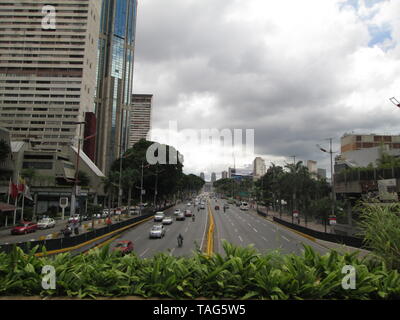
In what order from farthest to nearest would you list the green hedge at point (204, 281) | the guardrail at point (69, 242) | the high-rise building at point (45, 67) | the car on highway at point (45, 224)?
the high-rise building at point (45, 67), the car on highway at point (45, 224), the guardrail at point (69, 242), the green hedge at point (204, 281)

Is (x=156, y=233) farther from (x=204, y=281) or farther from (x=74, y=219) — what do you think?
(x=204, y=281)

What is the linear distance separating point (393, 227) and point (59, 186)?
65.2m

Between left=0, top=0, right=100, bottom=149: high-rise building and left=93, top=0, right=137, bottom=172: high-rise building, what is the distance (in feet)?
140

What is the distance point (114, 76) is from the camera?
525 ft

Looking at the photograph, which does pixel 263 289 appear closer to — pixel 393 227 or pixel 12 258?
pixel 393 227

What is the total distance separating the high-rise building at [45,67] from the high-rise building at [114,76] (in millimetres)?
42582

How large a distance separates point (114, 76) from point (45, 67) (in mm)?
55421

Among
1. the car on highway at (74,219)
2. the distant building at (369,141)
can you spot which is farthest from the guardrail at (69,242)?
the distant building at (369,141)

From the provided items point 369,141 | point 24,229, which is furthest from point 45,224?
point 369,141

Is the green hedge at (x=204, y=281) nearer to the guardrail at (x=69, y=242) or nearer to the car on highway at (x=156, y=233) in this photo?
the guardrail at (x=69, y=242)

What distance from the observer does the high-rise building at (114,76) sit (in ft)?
501
